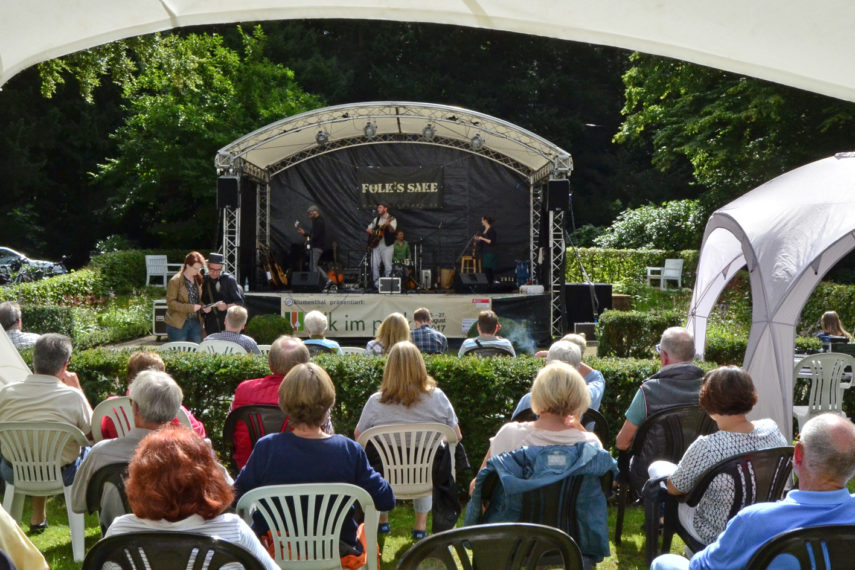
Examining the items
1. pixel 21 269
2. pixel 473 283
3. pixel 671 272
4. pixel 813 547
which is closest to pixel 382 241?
pixel 473 283

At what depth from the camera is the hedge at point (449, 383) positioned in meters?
5.57

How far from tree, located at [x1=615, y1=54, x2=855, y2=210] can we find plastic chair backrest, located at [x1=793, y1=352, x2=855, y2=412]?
13654 mm

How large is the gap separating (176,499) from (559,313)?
12.4 meters

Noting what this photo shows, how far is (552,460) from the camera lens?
10.9ft

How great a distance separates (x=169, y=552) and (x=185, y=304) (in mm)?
6885

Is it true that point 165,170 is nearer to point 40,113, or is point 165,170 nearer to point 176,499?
point 40,113

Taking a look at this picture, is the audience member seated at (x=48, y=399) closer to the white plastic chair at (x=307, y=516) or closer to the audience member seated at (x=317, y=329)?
the white plastic chair at (x=307, y=516)

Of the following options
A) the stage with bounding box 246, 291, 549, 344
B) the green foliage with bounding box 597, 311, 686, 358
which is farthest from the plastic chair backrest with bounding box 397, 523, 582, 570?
the stage with bounding box 246, 291, 549, 344

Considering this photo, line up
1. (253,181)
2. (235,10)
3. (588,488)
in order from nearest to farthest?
1. (235,10)
2. (588,488)
3. (253,181)

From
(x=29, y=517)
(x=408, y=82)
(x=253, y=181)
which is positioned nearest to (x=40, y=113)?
(x=408, y=82)

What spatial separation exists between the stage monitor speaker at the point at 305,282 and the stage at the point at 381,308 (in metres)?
1.67

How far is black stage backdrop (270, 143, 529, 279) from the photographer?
666 inches

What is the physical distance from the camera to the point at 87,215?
32.3 meters

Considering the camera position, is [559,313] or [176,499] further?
[559,313]
